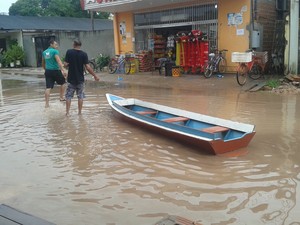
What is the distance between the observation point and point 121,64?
1828cm

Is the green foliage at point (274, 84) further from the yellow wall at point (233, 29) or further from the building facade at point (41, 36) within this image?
the building facade at point (41, 36)

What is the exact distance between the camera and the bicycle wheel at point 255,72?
13055 millimetres

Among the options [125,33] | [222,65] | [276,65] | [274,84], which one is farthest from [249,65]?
[125,33]

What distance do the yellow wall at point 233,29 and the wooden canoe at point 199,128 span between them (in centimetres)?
817

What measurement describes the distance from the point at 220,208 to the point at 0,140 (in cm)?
457

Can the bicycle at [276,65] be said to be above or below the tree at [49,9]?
below

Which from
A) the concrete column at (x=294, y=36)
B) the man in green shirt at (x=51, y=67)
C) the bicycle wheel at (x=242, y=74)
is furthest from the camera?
the bicycle wheel at (x=242, y=74)

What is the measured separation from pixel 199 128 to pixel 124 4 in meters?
11.5

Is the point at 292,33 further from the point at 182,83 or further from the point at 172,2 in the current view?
the point at 172,2

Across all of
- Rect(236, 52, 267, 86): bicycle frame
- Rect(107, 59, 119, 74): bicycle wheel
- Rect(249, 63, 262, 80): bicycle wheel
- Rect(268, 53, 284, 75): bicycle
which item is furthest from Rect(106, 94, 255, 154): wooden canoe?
Rect(107, 59, 119, 74): bicycle wheel

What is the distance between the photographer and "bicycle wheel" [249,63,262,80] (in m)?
13.1

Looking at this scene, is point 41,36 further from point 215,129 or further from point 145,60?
point 215,129

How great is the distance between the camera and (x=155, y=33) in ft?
60.4

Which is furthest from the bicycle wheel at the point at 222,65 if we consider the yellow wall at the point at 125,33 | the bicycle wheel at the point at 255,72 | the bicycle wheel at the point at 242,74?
the yellow wall at the point at 125,33
